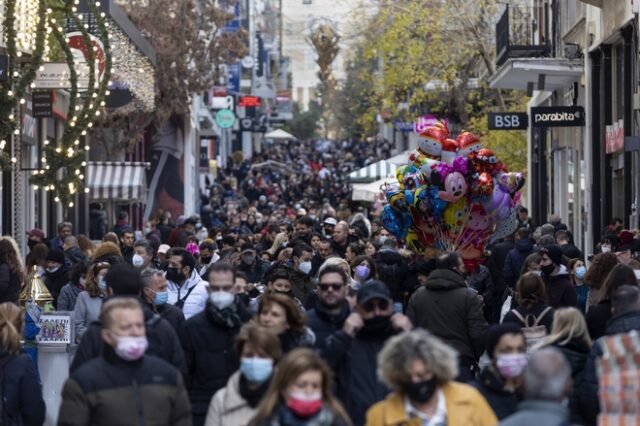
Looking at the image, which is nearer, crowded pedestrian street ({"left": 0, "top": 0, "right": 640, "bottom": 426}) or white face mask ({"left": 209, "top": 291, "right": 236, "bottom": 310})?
crowded pedestrian street ({"left": 0, "top": 0, "right": 640, "bottom": 426})

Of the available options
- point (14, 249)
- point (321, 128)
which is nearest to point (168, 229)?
point (14, 249)

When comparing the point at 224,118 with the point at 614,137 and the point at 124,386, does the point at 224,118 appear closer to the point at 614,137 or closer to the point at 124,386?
the point at 614,137

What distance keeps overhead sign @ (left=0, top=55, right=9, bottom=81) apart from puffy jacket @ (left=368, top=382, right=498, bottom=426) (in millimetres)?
14351

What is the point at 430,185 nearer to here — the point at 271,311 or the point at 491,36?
the point at 271,311

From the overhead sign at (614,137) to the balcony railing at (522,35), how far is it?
13.8ft

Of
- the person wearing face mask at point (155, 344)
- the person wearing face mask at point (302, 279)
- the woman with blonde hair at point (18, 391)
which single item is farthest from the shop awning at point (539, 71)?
the woman with blonde hair at point (18, 391)

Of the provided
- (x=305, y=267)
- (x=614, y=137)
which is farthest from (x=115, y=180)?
(x=305, y=267)

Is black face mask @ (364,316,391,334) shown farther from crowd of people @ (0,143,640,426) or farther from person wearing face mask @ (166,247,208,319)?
person wearing face mask @ (166,247,208,319)

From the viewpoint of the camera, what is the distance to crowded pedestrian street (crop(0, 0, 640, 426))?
347 inches

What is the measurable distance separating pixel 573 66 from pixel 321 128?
454ft

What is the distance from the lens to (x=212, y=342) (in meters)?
10.9

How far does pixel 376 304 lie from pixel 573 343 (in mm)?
1418

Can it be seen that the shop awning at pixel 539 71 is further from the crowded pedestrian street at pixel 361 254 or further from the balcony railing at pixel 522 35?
the balcony railing at pixel 522 35

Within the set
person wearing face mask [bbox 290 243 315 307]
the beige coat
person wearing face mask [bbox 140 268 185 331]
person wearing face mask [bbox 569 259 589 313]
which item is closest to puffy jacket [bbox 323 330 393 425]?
the beige coat
